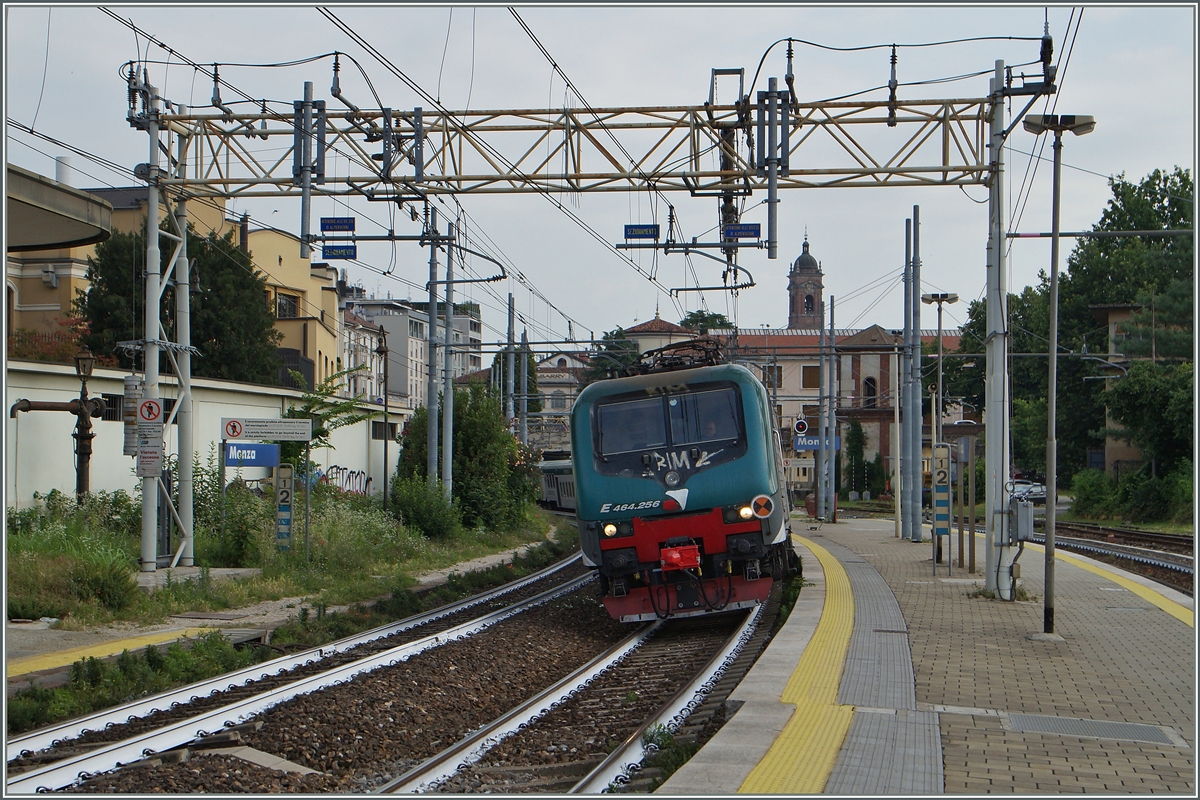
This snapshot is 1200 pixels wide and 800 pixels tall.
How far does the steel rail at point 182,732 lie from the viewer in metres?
6.16

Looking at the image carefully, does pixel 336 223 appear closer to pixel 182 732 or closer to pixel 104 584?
pixel 104 584

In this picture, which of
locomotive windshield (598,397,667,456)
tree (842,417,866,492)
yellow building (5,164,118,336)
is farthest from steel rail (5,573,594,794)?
tree (842,417,866,492)

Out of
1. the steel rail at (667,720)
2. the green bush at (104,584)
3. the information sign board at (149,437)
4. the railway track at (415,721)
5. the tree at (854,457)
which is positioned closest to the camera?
the steel rail at (667,720)

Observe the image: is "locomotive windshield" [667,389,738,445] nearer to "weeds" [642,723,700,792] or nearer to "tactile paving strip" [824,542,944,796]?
"tactile paving strip" [824,542,944,796]

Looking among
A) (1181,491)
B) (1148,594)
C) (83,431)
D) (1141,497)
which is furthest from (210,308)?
(1141,497)

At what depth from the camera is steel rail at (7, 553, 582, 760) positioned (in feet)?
23.3

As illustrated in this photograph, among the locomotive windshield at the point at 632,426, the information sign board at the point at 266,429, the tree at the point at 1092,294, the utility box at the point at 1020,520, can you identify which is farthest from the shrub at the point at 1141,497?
the information sign board at the point at 266,429

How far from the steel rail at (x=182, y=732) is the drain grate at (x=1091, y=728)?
17.5 ft

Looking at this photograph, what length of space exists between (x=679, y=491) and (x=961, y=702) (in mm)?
4852

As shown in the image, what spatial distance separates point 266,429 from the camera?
16.9 m

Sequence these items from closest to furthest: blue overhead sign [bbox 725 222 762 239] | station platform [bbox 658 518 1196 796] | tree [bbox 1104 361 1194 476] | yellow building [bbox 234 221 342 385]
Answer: station platform [bbox 658 518 1196 796]
blue overhead sign [bbox 725 222 762 239]
tree [bbox 1104 361 1194 476]
yellow building [bbox 234 221 342 385]

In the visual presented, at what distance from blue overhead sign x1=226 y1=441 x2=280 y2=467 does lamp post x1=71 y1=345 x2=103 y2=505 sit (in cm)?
331

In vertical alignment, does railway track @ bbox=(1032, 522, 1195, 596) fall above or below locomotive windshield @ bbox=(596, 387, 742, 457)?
below

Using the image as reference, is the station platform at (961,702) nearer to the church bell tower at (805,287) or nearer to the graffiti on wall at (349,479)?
the graffiti on wall at (349,479)
